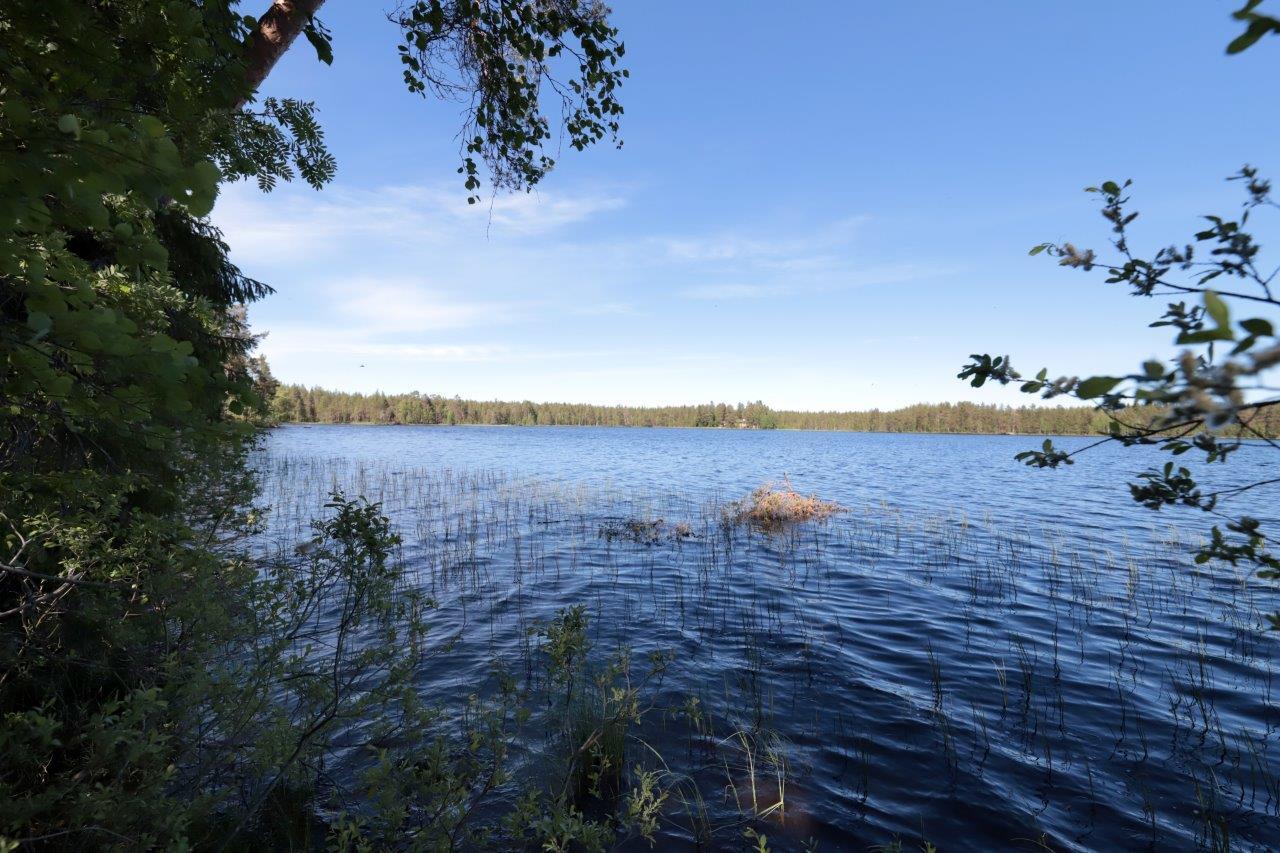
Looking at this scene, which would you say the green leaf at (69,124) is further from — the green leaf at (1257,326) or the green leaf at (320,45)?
the green leaf at (320,45)

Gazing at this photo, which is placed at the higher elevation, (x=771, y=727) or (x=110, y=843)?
(x=110, y=843)

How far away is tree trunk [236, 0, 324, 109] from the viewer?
418cm

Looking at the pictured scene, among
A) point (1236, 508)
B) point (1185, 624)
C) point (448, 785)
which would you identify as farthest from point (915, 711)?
point (1236, 508)

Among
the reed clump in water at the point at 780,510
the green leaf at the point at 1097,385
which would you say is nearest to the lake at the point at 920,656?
the reed clump in water at the point at 780,510

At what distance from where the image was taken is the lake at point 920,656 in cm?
544

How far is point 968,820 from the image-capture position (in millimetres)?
5301

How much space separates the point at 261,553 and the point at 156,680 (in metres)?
10.2

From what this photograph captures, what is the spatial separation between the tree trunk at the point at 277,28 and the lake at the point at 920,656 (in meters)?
6.39

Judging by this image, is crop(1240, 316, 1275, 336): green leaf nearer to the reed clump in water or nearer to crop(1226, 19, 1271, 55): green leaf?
crop(1226, 19, 1271, 55): green leaf

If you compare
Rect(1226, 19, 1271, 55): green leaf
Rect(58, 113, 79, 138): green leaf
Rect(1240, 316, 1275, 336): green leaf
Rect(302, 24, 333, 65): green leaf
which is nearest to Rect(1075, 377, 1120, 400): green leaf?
Rect(1240, 316, 1275, 336): green leaf

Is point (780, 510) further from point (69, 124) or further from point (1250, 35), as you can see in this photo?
point (69, 124)

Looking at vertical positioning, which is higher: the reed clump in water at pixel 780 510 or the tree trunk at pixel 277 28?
the tree trunk at pixel 277 28

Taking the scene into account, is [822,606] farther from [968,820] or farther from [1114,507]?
[1114,507]

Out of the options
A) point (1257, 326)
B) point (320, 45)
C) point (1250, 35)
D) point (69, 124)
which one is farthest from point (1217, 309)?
point (320, 45)
